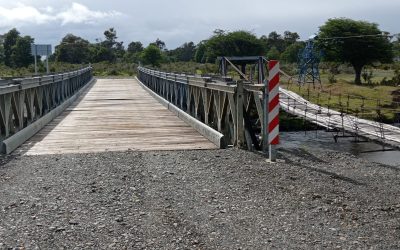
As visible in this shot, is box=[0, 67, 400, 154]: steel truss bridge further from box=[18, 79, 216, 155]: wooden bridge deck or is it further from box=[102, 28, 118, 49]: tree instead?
box=[102, 28, 118, 49]: tree

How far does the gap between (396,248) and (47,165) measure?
211 inches

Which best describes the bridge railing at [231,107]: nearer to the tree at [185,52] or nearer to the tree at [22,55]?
the tree at [22,55]

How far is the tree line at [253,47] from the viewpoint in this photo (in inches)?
1905

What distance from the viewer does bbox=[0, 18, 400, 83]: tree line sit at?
48375 millimetres

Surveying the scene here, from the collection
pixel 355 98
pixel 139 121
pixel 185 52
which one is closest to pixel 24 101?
pixel 139 121

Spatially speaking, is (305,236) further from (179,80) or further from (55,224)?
(179,80)

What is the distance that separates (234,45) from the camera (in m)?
72.7

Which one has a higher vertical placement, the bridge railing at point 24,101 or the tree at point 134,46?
the tree at point 134,46

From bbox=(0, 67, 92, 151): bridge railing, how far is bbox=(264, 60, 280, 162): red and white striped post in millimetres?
4809

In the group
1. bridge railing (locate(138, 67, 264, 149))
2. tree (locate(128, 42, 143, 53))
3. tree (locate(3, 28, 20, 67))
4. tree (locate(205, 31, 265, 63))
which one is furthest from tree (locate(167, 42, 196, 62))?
bridge railing (locate(138, 67, 264, 149))

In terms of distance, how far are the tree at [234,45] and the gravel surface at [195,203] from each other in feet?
213

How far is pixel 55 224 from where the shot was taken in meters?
4.97

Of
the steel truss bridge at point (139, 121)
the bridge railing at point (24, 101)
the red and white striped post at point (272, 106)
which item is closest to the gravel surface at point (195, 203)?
the red and white striped post at point (272, 106)

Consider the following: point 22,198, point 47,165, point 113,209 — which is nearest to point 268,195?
point 113,209
